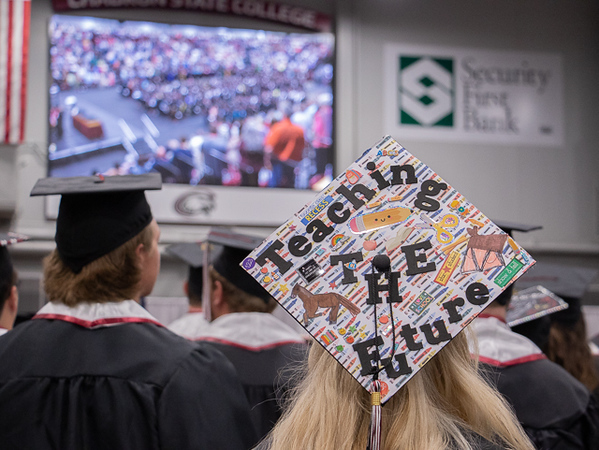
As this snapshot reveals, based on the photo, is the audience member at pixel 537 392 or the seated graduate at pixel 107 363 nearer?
the seated graduate at pixel 107 363

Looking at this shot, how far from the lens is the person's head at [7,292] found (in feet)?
8.54

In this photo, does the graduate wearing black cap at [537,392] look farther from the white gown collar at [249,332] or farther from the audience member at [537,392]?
the white gown collar at [249,332]

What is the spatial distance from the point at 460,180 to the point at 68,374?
Answer: 6669mm

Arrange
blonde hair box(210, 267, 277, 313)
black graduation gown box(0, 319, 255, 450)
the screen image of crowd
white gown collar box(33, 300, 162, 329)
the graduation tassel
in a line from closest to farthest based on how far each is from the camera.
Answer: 1. the graduation tassel
2. black graduation gown box(0, 319, 255, 450)
3. white gown collar box(33, 300, 162, 329)
4. blonde hair box(210, 267, 277, 313)
5. the screen image of crowd

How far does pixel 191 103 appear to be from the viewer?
288 inches

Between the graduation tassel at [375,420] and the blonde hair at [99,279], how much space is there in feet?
3.34

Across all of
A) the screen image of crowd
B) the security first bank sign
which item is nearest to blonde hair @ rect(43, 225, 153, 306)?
the screen image of crowd

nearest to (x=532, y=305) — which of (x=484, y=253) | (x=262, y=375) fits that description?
(x=262, y=375)

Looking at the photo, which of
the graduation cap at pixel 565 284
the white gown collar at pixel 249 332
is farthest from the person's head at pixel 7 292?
the graduation cap at pixel 565 284

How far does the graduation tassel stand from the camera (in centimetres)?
120

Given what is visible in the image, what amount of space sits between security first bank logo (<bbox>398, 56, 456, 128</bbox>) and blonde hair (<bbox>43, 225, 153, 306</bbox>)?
621cm

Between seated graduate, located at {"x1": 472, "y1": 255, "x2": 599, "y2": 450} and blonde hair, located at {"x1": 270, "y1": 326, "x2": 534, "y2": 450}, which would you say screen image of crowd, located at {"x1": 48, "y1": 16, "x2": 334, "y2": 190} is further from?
blonde hair, located at {"x1": 270, "y1": 326, "x2": 534, "y2": 450}

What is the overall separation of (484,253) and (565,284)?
2480mm

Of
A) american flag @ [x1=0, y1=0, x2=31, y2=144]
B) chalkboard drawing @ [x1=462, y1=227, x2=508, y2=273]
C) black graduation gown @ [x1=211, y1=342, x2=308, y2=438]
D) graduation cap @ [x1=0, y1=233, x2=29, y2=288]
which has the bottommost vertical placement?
black graduation gown @ [x1=211, y1=342, x2=308, y2=438]
